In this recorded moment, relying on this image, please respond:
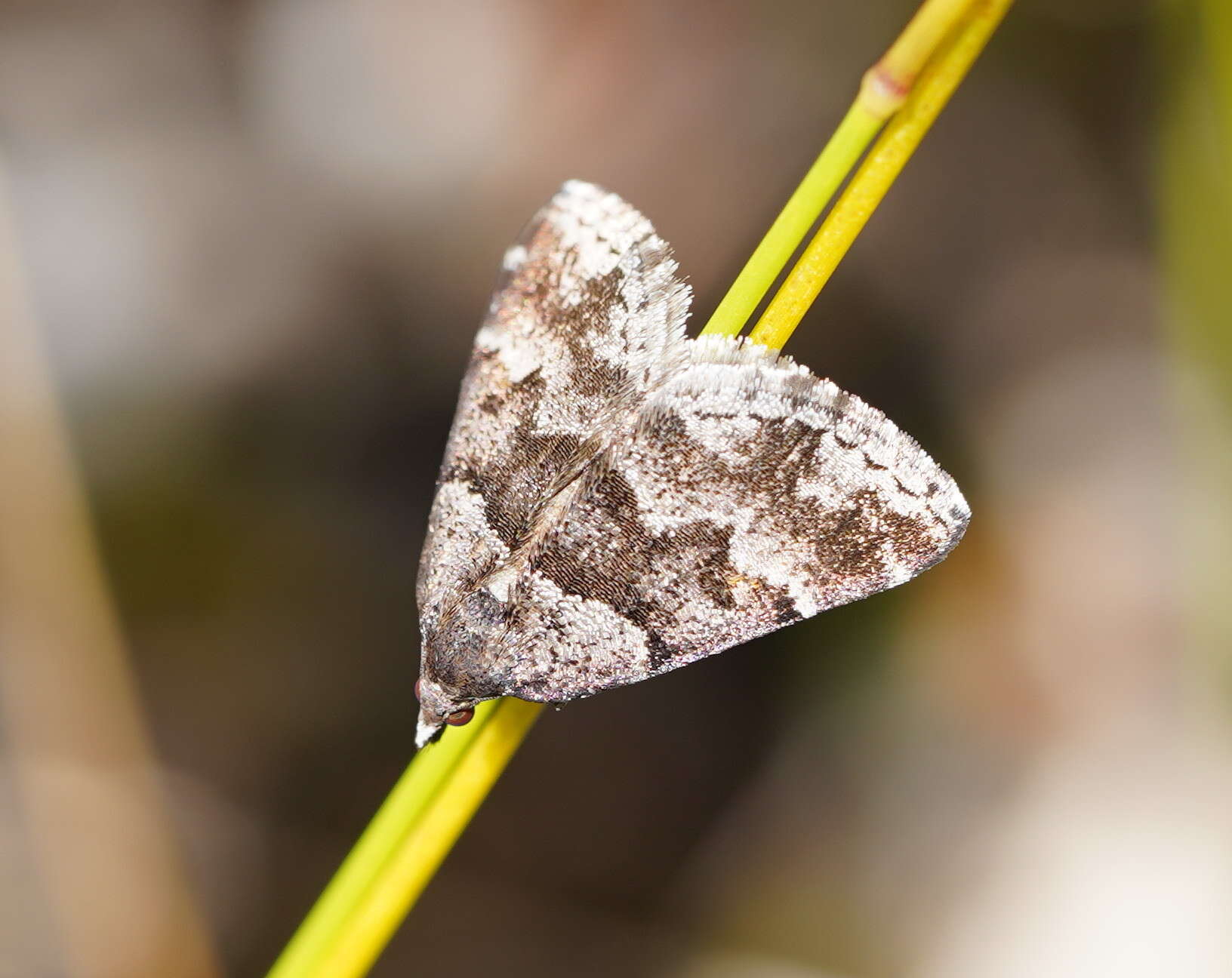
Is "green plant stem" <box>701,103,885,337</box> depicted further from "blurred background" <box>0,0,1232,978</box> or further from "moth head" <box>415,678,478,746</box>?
"blurred background" <box>0,0,1232,978</box>

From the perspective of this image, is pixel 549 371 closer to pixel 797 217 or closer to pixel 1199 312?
pixel 797 217

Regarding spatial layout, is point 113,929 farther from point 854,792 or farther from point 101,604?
point 854,792

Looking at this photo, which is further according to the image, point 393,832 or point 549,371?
point 549,371

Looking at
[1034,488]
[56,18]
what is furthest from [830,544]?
[56,18]

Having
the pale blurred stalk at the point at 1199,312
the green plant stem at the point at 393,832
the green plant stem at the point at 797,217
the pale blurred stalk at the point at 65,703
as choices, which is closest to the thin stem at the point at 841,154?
the green plant stem at the point at 797,217

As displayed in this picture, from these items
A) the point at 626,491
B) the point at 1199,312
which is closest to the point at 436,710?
the point at 626,491

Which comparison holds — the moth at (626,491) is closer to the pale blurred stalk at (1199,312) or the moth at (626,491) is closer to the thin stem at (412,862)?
the thin stem at (412,862)
